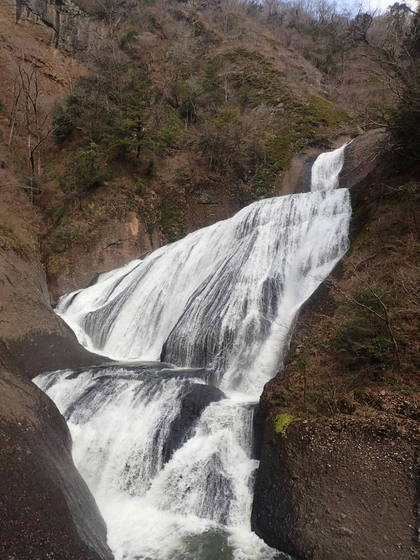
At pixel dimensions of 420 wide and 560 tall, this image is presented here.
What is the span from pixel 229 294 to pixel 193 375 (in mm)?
3643

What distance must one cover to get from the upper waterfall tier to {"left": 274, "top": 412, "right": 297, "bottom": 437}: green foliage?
10.8ft

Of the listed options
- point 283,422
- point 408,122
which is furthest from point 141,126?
point 283,422

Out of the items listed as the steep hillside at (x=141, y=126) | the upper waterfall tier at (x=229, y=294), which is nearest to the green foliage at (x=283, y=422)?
the upper waterfall tier at (x=229, y=294)

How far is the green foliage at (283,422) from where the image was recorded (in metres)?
7.66

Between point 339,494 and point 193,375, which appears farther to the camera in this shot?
point 193,375

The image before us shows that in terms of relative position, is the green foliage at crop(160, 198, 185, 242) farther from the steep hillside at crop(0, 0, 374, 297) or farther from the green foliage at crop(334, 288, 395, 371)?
the green foliage at crop(334, 288, 395, 371)

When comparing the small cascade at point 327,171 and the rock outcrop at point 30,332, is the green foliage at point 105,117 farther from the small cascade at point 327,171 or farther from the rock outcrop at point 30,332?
the rock outcrop at point 30,332

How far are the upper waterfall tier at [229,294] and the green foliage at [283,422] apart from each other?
3.30 m

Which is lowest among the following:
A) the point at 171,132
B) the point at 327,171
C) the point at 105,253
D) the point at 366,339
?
the point at 366,339

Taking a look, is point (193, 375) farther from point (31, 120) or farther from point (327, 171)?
point (31, 120)

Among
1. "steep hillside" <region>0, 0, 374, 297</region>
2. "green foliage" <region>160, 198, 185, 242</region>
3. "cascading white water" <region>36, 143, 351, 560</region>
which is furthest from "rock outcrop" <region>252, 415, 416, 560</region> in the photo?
"green foliage" <region>160, 198, 185, 242</region>

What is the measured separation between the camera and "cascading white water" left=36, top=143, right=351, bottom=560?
782 cm

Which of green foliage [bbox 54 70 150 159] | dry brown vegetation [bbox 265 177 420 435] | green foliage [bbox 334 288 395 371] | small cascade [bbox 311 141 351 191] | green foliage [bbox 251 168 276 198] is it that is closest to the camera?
dry brown vegetation [bbox 265 177 420 435]

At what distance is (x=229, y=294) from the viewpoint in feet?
46.3
